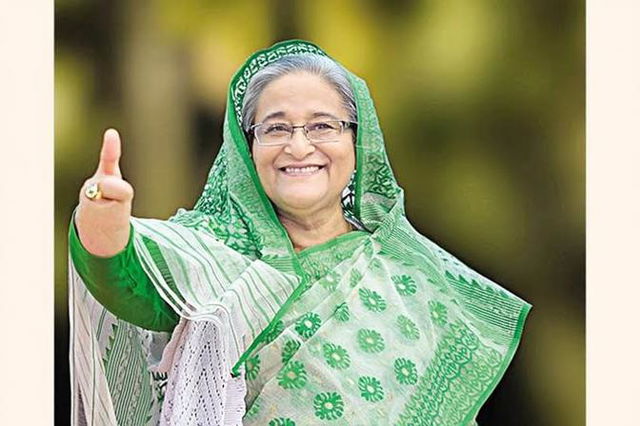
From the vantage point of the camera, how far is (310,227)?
5.83ft

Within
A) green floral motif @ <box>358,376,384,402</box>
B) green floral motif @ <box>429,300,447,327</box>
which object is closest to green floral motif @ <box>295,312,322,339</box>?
green floral motif @ <box>358,376,384,402</box>

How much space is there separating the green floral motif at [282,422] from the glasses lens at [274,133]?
0.44m

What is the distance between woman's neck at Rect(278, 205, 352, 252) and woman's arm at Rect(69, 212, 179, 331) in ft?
0.86

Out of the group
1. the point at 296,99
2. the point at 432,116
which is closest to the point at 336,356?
the point at 296,99

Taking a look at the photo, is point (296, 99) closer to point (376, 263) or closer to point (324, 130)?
point (324, 130)

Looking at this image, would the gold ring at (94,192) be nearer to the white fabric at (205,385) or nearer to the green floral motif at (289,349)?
the white fabric at (205,385)

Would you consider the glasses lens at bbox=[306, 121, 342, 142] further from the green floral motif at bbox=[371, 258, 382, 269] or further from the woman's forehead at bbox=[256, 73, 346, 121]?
the green floral motif at bbox=[371, 258, 382, 269]

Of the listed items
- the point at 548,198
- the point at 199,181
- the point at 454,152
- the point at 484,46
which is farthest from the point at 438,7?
the point at 199,181

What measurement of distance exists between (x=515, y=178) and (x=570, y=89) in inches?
7.9

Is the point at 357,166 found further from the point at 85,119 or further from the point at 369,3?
the point at 85,119

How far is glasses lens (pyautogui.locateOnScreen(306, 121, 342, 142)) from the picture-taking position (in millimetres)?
1725

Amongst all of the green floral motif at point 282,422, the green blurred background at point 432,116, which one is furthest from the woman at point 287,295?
the green blurred background at point 432,116

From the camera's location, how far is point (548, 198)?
2.06m

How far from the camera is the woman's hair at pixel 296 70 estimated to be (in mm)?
1739
